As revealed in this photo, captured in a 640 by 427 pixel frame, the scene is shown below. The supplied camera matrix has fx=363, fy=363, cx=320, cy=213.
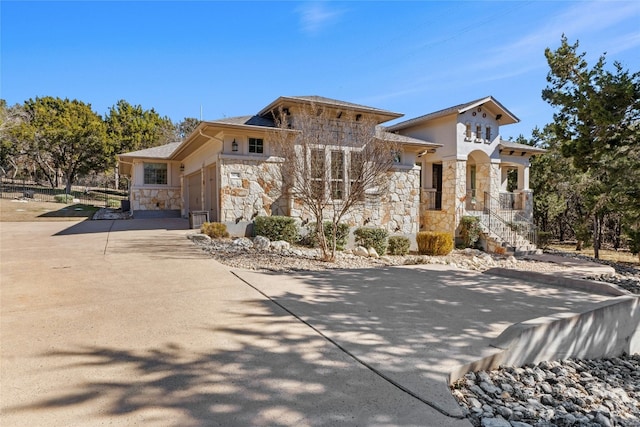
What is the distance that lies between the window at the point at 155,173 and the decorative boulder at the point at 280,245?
13.7m

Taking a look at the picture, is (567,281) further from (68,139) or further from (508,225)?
(68,139)

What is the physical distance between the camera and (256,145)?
13609mm

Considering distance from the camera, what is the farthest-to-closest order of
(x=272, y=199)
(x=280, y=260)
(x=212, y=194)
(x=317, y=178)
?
(x=212, y=194)
(x=272, y=199)
(x=317, y=178)
(x=280, y=260)

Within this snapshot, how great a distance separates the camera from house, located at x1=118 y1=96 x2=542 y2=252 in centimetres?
1315

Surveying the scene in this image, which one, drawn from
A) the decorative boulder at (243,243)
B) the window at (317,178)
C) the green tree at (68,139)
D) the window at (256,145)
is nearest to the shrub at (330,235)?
the decorative boulder at (243,243)

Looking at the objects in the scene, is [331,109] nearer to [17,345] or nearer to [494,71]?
[494,71]

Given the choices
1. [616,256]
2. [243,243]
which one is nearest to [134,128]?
[243,243]

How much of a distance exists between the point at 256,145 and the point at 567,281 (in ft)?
34.3

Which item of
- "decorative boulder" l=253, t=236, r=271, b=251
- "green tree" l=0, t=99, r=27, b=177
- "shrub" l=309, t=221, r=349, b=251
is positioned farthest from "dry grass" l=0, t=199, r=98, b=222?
"shrub" l=309, t=221, r=349, b=251

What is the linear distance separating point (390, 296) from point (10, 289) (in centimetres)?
596

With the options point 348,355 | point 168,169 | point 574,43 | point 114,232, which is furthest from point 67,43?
point 574,43

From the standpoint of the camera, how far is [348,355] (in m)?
3.52

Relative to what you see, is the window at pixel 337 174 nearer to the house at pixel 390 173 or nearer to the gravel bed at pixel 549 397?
the house at pixel 390 173

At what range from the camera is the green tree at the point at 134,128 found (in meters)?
36.6
